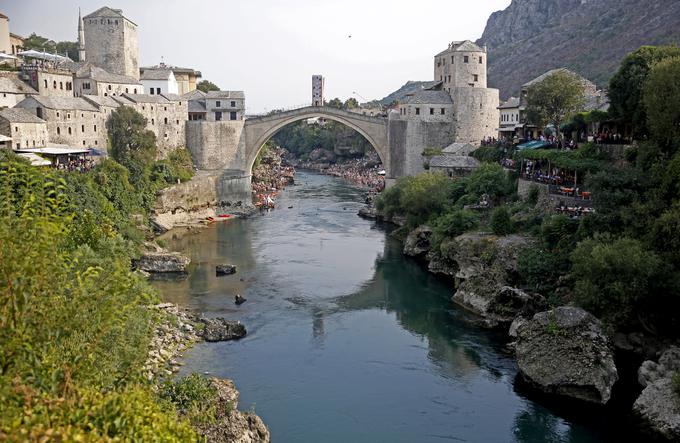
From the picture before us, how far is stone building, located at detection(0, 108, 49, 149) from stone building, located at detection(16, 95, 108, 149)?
34.0 inches

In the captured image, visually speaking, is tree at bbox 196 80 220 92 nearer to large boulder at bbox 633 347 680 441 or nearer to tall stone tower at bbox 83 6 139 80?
tall stone tower at bbox 83 6 139 80

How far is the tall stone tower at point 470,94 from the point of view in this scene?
4003cm

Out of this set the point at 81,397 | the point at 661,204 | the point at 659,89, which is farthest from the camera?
the point at 659,89

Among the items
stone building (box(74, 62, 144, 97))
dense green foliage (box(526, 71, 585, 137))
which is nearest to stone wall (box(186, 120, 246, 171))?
stone building (box(74, 62, 144, 97))

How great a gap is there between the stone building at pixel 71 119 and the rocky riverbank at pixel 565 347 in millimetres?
22385

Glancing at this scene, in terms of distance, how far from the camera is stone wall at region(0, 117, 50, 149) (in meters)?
28.7

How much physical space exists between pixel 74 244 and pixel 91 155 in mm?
16206

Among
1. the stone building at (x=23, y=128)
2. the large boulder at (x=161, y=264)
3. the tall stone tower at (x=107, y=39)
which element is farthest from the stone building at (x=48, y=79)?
the large boulder at (x=161, y=264)

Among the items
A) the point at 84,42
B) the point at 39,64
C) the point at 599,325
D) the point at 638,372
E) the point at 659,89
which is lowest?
the point at 638,372

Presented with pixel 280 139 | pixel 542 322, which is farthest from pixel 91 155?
pixel 280 139

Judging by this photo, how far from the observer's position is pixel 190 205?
38.3m

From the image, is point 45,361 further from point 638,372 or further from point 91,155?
point 91,155

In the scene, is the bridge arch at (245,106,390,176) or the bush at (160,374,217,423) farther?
the bridge arch at (245,106,390,176)

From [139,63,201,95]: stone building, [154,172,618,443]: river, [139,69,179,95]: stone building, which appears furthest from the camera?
[139,63,201,95]: stone building
